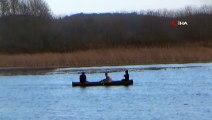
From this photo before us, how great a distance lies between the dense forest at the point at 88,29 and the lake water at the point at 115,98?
82.9 ft

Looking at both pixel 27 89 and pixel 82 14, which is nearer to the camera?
pixel 27 89

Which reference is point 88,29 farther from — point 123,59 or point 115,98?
point 115,98

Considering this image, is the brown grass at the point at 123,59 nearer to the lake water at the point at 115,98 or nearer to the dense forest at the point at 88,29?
the lake water at the point at 115,98

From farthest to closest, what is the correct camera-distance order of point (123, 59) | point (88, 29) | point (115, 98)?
point (88, 29) → point (123, 59) → point (115, 98)

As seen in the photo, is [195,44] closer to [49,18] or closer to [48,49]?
[48,49]

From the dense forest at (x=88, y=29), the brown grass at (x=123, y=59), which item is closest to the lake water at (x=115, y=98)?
the brown grass at (x=123, y=59)

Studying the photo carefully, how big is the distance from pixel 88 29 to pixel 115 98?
2528 inches

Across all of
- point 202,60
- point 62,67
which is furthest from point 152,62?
point 62,67

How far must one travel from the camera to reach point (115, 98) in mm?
37219

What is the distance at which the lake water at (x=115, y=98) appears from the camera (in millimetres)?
29242

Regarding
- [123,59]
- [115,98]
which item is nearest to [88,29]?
[123,59]

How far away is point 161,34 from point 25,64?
26.1 m

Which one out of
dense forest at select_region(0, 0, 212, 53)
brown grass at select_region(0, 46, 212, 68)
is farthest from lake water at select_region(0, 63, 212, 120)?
dense forest at select_region(0, 0, 212, 53)

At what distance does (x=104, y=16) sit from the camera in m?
116
